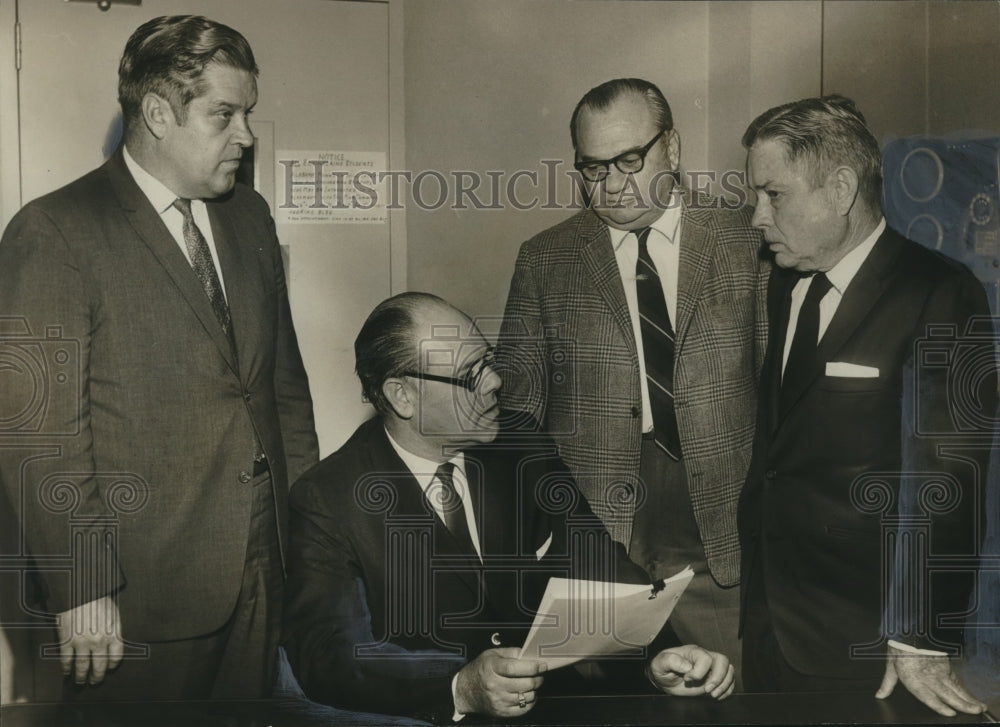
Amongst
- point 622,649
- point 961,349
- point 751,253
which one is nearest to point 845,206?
point 751,253

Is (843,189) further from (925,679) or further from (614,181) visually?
(925,679)

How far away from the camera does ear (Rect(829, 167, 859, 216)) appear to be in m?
2.88

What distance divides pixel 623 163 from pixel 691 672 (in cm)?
138

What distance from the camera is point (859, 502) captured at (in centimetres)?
294

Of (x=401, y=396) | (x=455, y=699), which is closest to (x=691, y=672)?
(x=455, y=699)

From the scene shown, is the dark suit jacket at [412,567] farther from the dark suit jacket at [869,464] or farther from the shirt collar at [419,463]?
the dark suit jacket at [869,464]

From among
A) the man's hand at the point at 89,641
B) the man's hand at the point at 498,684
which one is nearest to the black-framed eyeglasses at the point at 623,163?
the man's hand at the point at 498,684

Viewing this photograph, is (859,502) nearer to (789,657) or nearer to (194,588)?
(789,657)

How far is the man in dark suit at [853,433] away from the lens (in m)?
2.88

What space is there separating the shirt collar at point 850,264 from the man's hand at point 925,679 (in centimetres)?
103

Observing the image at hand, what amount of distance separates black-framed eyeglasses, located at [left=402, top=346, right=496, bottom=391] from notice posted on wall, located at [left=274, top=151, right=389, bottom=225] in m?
0.45

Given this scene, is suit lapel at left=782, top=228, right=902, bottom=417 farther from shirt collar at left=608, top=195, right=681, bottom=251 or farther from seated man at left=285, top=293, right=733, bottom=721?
seated man at left=285, top=293, right=733, bottom=721

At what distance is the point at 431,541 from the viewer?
9.31ft

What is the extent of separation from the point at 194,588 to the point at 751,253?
172 cm
